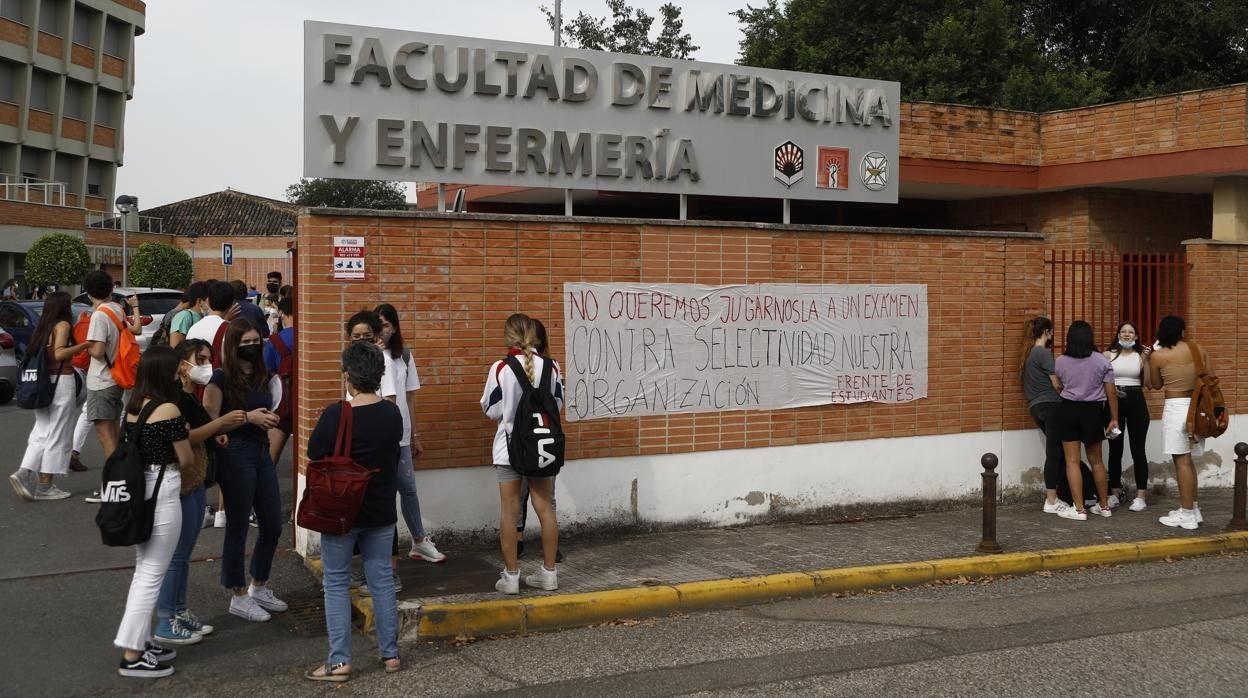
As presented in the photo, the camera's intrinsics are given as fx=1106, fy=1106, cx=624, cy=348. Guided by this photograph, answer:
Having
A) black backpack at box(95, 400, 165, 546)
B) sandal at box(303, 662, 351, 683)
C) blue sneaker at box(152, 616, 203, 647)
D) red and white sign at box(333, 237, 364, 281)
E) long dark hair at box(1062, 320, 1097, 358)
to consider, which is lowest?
sandal at box(303, 662, 351, 683)

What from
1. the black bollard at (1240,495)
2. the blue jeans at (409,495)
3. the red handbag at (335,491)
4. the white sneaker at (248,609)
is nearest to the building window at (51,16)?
the blue jeans at (409,495)

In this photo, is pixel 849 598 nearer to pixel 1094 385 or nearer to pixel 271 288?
pixel 1094 385

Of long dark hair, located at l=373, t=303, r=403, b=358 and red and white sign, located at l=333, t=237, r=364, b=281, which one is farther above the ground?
red and white sign, located at l=333, t=237, r=364, b=281

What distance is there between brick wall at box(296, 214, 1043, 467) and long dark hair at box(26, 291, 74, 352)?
2968 mm

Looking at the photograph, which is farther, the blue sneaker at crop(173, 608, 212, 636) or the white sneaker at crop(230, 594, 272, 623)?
the white sneaker at crop(230, 594, 272, 623)

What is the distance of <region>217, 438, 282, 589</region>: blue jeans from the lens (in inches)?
256

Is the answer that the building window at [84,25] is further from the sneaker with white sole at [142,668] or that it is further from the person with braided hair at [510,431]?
the sneaker with white sole at [142,668]

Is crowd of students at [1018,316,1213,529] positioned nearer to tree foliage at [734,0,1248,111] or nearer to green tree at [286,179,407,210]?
tree foliage at [734,0,1248,111]

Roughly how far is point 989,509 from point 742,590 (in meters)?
2.38

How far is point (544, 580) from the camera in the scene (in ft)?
23.5

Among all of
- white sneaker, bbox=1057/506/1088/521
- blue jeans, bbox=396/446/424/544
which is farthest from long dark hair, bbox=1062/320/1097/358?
blue jeans, bbox=396/446/424/544

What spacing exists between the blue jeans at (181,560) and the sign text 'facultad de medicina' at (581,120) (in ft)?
10.1

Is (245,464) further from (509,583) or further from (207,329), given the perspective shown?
(207,329)

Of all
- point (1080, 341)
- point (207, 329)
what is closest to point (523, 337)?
point (207, 329)
